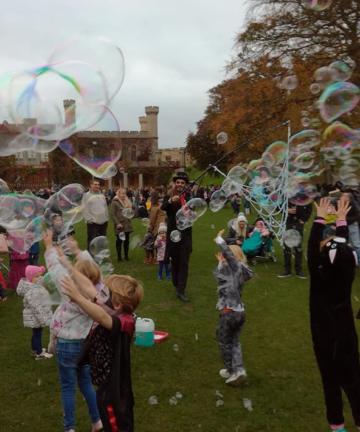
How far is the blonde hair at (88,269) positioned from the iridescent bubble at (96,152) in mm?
2195

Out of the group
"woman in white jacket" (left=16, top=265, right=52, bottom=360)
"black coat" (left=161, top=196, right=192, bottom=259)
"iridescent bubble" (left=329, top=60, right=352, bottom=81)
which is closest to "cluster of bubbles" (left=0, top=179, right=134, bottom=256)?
"woman in white jacket" (left=16, top=265, right=52, bottom=360)

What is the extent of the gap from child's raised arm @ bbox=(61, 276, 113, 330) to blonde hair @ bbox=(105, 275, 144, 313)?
180mm

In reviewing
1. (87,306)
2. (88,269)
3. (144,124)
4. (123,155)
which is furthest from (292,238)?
(144,124)

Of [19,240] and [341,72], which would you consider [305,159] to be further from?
[19,240]

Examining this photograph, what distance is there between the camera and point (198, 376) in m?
4.82

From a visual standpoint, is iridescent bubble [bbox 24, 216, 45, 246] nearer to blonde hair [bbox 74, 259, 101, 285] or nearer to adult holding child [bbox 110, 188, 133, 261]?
blonde hair [bbox 74, 259, 101, 285]

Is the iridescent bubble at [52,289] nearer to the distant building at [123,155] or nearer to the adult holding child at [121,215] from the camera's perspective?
the distant building at [123,155]

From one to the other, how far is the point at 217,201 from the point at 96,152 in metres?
2.88

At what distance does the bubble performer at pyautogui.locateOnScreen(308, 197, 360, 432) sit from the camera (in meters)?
3.52

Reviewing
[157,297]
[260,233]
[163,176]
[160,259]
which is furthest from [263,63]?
[163,176]

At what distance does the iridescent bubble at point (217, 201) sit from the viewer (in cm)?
786

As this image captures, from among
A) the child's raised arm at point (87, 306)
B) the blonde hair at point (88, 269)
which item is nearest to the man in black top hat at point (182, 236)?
the blonde hair at point (88, 269)

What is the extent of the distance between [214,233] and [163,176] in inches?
1507

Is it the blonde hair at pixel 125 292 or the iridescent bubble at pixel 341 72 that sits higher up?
the iridescent bubble at pixel 341 72
